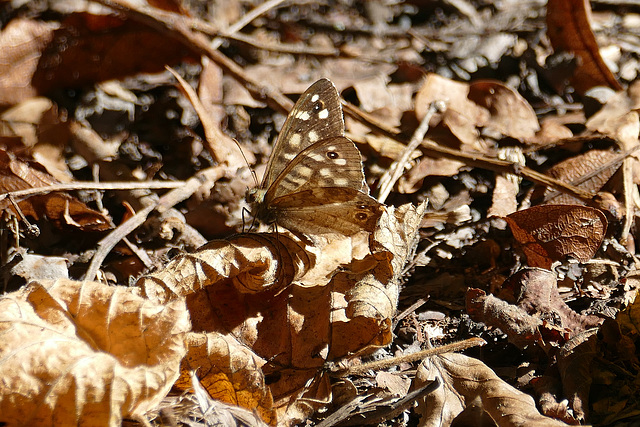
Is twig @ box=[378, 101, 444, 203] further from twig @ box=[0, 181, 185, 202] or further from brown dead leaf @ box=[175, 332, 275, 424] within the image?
brown dead leaf @ box=[175, 332, 275, 424]

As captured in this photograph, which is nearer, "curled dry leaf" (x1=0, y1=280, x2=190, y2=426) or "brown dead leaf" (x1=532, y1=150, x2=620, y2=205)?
"curled dry leaf" (x1=0, y1=280, x2=190, y2=426)

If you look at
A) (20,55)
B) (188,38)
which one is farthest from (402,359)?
(20,55)

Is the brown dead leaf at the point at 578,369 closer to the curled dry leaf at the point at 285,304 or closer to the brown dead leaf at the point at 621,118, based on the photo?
the curled dry leaf at the point at 285,304

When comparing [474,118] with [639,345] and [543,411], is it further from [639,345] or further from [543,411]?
[543,411]

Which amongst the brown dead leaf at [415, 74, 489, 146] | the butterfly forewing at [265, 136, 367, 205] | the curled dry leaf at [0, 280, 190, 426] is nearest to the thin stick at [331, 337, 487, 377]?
the curled dry leaf at [0, 280, 190, 426]

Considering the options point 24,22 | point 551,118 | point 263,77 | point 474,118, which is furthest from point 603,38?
point 24,22
